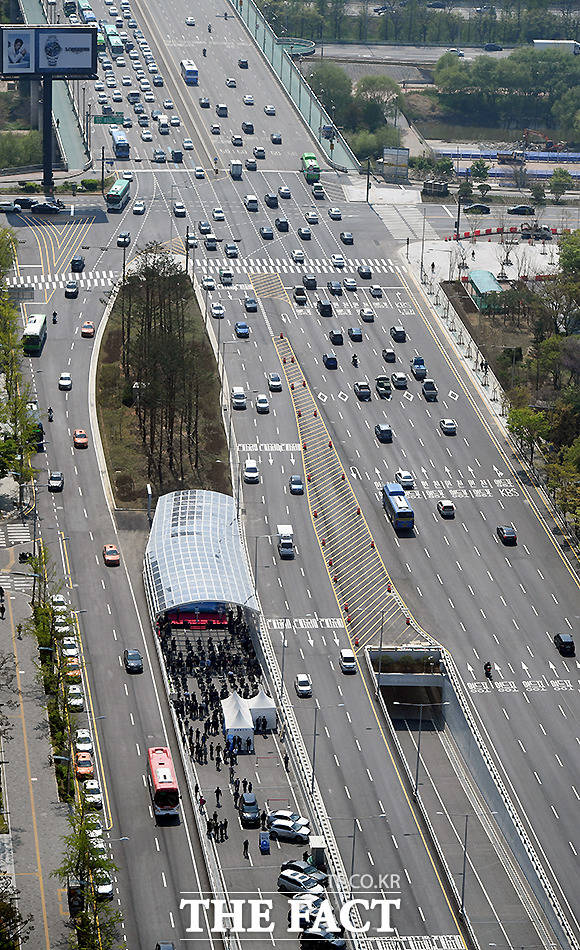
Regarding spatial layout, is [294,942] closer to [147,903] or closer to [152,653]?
[147,903]

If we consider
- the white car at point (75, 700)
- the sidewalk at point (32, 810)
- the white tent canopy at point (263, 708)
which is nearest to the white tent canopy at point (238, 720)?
the white tent canopy at point (263, 708)

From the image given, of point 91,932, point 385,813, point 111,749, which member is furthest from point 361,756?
point 91,932

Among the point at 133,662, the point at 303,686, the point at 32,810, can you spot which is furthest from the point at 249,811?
the point at 133,662

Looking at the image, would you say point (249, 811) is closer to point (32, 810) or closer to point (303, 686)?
point (32, 810)

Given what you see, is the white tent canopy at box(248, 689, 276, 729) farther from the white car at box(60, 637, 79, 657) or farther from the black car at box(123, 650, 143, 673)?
the white car at box(60, 637, 79, 657)

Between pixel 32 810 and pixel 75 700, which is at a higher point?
pixel 75 700

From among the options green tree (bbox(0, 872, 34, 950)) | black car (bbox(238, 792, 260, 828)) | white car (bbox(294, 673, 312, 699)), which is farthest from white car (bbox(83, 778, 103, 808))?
white car (bbox(294, 673, 312, 699))
